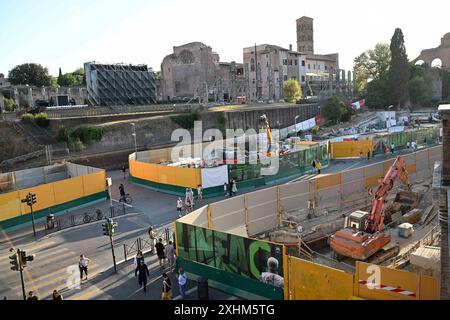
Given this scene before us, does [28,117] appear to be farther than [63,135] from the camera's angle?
Yes

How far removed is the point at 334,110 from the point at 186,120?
85.3ft

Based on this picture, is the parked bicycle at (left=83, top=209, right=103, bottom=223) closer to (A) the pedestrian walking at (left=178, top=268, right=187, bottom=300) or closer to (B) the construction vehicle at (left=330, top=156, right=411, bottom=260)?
(A) the pedestrian walking at (left=178, top=268, right=187, bottom=300)

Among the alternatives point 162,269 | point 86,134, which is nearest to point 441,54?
point 86,134

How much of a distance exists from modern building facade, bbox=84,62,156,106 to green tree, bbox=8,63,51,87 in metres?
17.3

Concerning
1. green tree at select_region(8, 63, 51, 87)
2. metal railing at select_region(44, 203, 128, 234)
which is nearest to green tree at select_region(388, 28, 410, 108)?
metal railing at select_region(44, 203, 128, 234)

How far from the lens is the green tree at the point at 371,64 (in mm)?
94438

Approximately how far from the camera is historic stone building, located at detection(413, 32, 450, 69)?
333 ft

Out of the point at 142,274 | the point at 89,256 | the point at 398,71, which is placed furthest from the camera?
the point at 398,71

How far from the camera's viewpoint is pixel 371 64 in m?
97.2

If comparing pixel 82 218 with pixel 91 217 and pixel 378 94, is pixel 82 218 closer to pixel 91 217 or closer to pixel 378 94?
pixel 91 217

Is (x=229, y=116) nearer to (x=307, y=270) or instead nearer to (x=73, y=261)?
(x=73, y=261)

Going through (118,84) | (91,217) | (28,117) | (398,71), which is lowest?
(91,217)

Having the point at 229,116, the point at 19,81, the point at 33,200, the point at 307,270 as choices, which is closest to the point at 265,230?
the point at 307,270

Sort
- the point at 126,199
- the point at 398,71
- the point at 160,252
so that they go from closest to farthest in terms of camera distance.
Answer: the point at 160,252 < the point at 126,199 < the point at 398,71
